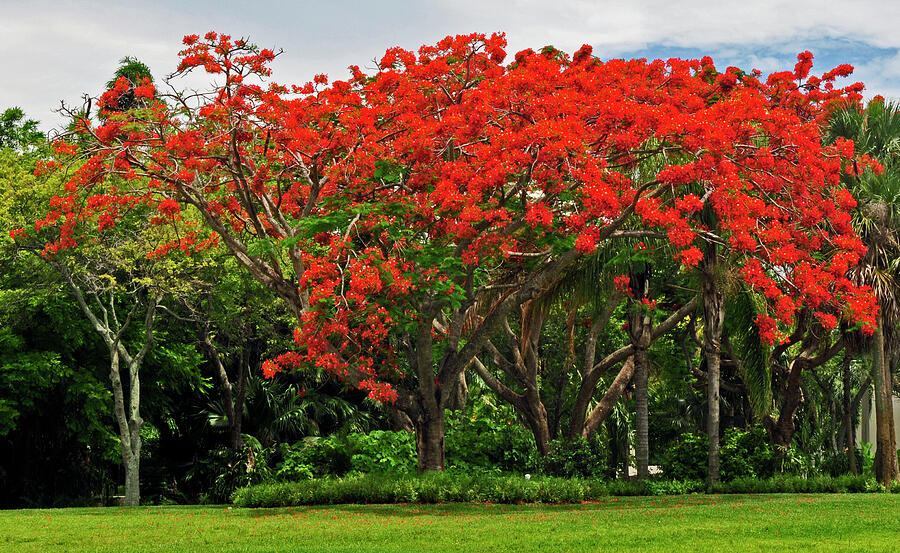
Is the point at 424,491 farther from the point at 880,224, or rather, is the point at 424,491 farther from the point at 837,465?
the point at 837,465

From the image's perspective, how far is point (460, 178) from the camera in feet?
53.7

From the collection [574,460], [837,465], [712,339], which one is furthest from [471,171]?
[837,465]

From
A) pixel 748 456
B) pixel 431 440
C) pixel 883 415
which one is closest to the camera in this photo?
pixel 431 440

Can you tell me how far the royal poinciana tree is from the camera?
15.7m

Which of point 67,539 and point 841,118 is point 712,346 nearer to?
point 841,118

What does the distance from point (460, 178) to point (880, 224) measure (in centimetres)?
960

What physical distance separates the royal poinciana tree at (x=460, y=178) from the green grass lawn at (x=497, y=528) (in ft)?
9.17

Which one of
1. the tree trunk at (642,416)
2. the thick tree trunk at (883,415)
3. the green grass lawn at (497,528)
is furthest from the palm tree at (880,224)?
the tree trunk at (642,416)

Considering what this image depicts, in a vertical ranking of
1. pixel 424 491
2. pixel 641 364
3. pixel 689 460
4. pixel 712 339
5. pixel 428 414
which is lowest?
pixel 424 491

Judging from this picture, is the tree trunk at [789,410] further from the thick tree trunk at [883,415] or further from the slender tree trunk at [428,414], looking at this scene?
the slender tree trunk at [428,414]

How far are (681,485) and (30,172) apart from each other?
61.6ft

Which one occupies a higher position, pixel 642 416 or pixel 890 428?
pixel 642 416

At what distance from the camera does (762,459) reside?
22.6 metres

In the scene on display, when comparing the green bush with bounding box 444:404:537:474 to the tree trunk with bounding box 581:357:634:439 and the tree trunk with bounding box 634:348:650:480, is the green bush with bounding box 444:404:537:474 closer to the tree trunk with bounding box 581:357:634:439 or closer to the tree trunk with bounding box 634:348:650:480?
the tree trunk with bounding box 581:357:634:439
